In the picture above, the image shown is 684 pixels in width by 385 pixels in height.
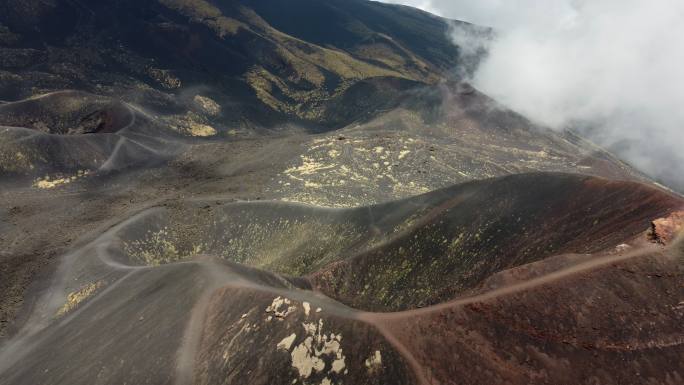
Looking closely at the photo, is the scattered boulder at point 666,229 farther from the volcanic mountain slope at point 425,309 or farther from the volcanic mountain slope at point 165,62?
the volcanic mountain slope at point 165,62

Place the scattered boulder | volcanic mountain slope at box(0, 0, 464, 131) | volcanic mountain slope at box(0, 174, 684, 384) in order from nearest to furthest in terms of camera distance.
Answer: volcanic mountain slope at box(0, 174, 684, 384) → the scattered boulder → volcanic mountain slope at box(0, 0, 464, 131)

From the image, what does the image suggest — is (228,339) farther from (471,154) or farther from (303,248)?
(471,154)

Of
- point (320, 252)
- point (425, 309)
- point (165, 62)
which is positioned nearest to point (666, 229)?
point (425, 309)

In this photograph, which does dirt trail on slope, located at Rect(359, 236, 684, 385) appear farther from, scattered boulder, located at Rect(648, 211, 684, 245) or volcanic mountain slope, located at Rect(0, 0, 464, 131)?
volcanic mountain slope, located at Rect(0, 0, 464, 131)

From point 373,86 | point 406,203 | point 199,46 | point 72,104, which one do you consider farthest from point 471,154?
point 199,46

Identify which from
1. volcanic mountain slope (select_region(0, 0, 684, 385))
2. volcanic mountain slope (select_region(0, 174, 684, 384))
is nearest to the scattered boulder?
volcanic mountain slope (select_region(0, 0, 684, 385))

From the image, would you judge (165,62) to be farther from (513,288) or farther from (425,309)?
(513,288)

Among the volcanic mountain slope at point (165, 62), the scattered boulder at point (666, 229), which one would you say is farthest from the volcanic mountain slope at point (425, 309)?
the volcanic mountain slope at point (165, 62)

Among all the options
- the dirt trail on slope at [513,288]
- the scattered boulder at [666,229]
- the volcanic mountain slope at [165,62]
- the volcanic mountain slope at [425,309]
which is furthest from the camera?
the volcanic mountain slope at [165,62]
